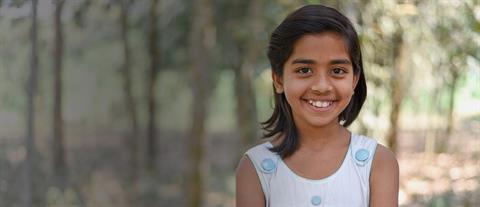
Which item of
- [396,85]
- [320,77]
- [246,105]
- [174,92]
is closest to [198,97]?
[396,85]

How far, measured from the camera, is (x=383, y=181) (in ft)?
4.70

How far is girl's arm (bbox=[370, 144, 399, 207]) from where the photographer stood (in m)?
1.43

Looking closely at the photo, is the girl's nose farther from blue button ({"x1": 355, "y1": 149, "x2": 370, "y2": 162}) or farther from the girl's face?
blue button ({"x1": 355, "y1": 149, "x2": 370, "y2": 162})

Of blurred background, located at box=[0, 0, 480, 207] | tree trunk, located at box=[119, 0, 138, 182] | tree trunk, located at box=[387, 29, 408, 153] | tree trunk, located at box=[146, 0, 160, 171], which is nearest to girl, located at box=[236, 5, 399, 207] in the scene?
blurred background, located at box=[0, 0, 480, 207]

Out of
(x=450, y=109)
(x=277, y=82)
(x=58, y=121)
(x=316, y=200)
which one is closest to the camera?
(x=316, y=200)

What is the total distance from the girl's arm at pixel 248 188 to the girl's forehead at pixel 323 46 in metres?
0.22

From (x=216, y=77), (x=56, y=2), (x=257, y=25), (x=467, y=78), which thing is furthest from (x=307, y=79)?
(x=216, y=77)

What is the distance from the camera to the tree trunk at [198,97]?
4875mm

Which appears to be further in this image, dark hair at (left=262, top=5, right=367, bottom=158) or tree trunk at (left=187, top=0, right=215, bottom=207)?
tree trunk at (left=187, top=0, right=215, bottom=207)

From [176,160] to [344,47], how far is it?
601cm

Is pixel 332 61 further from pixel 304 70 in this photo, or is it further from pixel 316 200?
pixel 316 200

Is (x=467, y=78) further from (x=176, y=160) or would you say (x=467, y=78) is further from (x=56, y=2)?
(x=176, y=160)

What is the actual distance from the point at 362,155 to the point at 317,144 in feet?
0.28


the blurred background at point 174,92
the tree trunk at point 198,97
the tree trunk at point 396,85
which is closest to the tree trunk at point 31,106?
the blurred background at point 174,92
